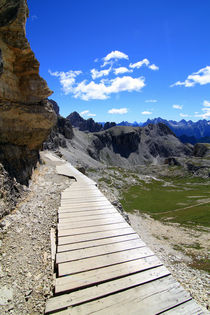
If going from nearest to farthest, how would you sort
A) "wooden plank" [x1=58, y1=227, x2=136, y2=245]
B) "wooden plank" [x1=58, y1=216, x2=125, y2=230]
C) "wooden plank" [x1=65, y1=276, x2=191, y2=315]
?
"wooden plank" [x1=65, y1=276, x2=191, y2=315] → "wooden plank" [x1=58, y1=227, x2=136, y2=245] → "wooden plank" [x1=58, y1=216, x2=125, y2=230]

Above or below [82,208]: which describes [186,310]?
below

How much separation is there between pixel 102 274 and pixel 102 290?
1.63 ft

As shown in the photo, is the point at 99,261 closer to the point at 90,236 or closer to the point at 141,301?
the point at 90,236

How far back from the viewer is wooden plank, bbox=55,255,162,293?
190 inches

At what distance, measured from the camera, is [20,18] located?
10.7m

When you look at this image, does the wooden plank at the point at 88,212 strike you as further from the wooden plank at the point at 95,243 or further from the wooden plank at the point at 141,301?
the wooden plank at the point at 141,301

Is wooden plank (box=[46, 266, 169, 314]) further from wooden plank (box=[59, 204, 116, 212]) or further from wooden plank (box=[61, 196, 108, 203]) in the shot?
wooden plank (box=[61, 196, 108, 203])

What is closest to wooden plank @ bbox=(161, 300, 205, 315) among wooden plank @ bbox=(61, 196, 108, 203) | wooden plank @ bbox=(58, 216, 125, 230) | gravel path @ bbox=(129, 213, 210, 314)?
wooden plank @ bbox=(58, 216, 125, 230)

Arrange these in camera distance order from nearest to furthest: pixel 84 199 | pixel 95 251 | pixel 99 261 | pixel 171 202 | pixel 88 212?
pixel 99 261 < pixel 95 251 < pixel 88 212 < pixel 84 199 < pixel 171 202

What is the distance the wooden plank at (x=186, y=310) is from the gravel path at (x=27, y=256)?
10.7 feet

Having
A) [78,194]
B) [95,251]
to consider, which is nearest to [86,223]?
[95,251]

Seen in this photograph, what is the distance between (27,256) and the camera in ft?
22.0

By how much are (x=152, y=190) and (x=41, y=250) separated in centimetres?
11946

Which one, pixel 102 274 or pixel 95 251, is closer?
pixel 102 274
